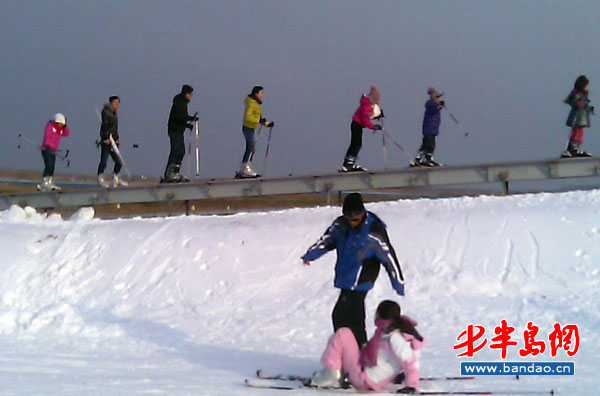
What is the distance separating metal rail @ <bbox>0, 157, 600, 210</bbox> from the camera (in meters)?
14.0

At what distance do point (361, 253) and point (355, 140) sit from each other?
826 cm

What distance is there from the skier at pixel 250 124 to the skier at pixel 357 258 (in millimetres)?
8098

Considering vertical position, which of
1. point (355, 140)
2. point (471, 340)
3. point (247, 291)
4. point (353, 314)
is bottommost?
point (471, 340)

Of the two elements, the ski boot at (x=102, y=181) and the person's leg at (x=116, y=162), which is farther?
the person's leg at (x=116, y=162)

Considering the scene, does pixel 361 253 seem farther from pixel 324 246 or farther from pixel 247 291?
pixel 247 291

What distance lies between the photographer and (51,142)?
52.0 ft

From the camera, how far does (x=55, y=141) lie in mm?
15914

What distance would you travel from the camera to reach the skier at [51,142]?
15875mm

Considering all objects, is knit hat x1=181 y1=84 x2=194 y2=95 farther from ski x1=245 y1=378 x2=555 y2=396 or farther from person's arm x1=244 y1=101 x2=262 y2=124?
ski x1=245 y1=378 x2=555 y2=396

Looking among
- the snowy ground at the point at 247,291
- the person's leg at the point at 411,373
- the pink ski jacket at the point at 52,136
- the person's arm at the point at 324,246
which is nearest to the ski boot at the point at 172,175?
the snowy ground at the point at 247,291

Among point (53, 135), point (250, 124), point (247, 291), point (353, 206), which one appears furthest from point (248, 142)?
point (353, 206)

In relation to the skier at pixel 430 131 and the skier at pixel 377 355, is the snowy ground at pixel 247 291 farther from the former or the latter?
the skier at pixel 430 131

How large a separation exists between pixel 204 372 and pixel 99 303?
3857 millimetres

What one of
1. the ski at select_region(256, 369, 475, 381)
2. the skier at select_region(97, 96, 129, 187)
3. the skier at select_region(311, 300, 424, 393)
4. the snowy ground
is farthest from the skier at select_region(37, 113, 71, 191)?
the skier at select_region(311, 300, 424, 393)
